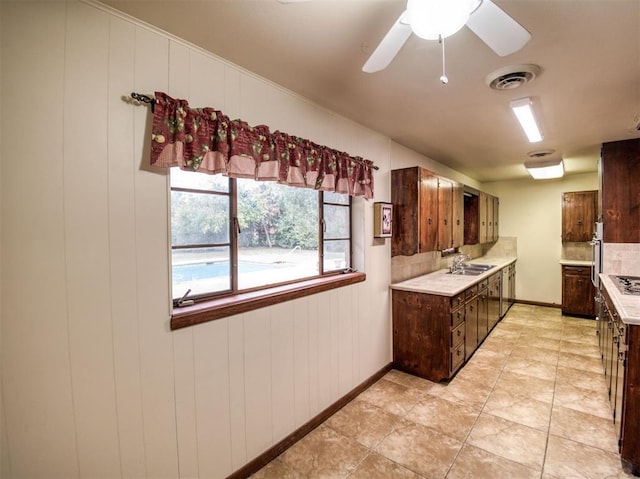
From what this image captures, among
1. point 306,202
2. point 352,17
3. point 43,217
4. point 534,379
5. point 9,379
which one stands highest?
point 352,17

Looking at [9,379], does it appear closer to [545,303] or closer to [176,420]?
[176,420]

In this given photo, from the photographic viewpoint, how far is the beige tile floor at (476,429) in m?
1.96

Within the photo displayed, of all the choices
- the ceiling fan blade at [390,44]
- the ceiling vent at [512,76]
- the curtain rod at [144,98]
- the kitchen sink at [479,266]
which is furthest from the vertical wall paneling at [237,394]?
the kitchen sink at [479,266]

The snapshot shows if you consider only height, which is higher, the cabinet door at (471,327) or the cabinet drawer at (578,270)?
the cabinet drawer at (578,270)

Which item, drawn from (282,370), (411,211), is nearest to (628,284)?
(411,211)

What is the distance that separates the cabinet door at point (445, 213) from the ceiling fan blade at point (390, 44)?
2.55 metres

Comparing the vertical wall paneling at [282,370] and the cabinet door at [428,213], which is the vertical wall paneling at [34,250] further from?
the cabinet door at [428,213]

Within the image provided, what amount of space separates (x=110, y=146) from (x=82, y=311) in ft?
2.35

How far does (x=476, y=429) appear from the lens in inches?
91.9

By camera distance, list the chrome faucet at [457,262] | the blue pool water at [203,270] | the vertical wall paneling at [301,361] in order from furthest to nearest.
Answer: the chrome faucet at [457,262]
the vertical wall paneling at [301,361]
the blue pool water at [203,270]

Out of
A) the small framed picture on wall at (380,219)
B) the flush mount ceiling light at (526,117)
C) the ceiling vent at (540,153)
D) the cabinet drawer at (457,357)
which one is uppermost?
the ceiling vent at (540,153)

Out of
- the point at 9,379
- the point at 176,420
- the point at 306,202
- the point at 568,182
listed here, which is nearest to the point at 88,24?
the point at 9,379

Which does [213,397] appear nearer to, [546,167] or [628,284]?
[628,284]

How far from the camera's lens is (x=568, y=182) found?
553 cm
